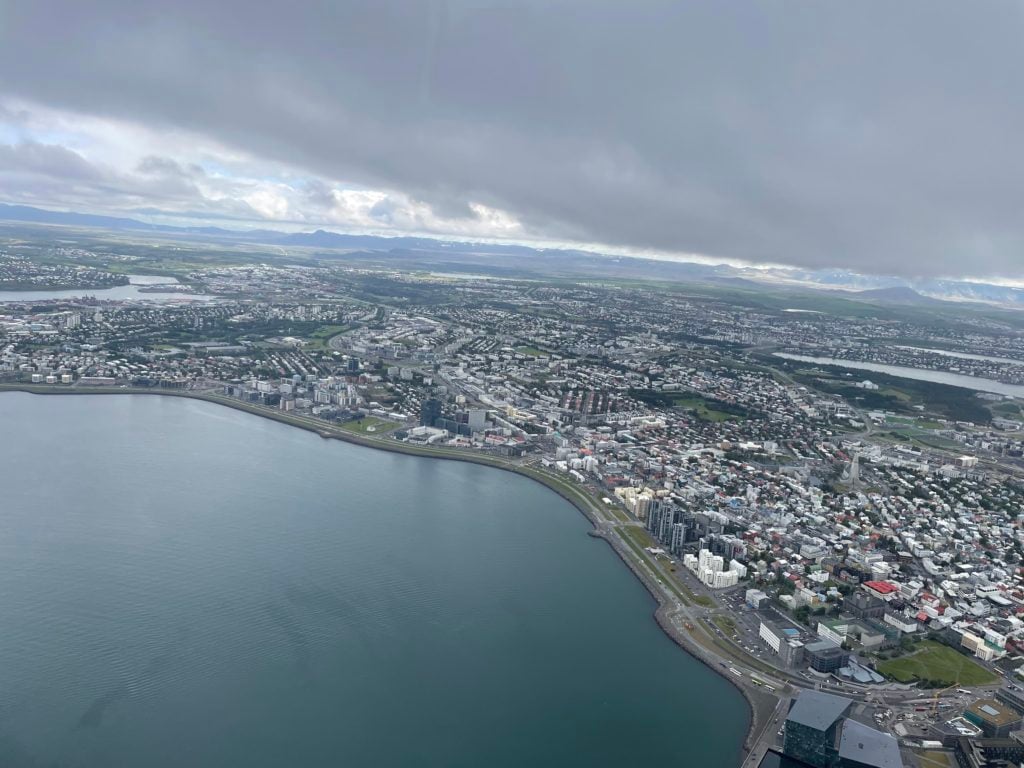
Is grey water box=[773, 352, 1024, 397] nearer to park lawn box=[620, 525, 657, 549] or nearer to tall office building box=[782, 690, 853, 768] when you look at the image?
park lawn box=[620, 525, 657, 549]

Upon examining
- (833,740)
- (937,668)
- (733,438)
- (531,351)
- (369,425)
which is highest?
(531,351)

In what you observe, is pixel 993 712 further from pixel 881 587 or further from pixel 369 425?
pixel 369 425

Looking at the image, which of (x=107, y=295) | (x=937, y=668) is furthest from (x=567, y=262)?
(x=937, y=668)

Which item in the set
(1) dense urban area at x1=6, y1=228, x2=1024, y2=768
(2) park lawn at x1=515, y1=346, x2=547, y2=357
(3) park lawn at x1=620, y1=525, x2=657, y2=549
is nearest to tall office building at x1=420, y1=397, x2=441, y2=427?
(1) dense urban area at x1=6, y1=228, x2=1024, y2=768

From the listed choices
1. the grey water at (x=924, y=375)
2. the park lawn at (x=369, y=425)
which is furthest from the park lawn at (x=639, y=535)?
the grey water at (x=924, y=375)

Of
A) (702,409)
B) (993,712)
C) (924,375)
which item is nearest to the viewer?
(993,712)

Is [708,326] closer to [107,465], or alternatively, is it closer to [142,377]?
[142,377]
